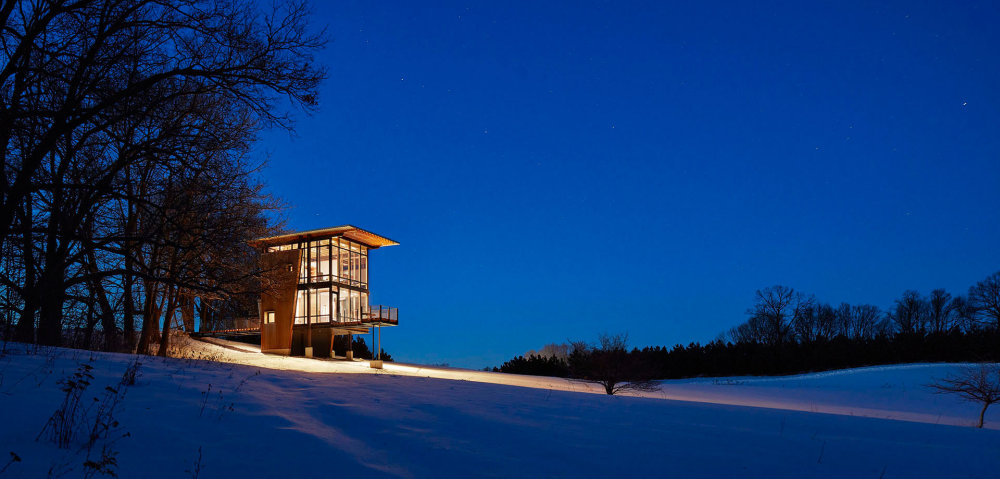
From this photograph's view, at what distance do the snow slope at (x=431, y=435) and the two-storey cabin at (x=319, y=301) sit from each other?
25851 mm

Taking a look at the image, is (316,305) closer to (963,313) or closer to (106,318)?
(106,318)

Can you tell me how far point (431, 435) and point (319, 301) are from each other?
1284 inches

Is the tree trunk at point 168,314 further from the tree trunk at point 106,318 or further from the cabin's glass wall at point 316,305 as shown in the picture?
the cabin's glass wall at point 316,305

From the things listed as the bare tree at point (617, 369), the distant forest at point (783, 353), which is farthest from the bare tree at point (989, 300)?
the bare tree at point (617, 369)

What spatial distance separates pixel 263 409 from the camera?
771 centimetres

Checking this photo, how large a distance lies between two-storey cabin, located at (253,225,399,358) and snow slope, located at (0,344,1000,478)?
84.8 ft

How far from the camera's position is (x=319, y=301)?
3803 centimetres

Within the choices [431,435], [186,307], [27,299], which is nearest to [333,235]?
[186,307]

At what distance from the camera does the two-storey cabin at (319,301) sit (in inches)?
1469

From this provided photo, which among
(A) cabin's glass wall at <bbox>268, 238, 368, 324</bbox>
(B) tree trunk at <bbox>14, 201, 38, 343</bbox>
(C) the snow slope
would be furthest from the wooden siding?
(C) the snow slope

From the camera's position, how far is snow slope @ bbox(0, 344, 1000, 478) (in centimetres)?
559

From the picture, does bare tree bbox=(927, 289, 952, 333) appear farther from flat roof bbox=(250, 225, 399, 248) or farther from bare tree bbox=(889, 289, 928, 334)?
flat roof bbox=(250, 225, 399, 248)

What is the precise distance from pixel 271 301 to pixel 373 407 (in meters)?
32.1

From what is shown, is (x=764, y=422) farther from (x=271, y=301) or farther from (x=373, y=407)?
(x=271, y=301)
